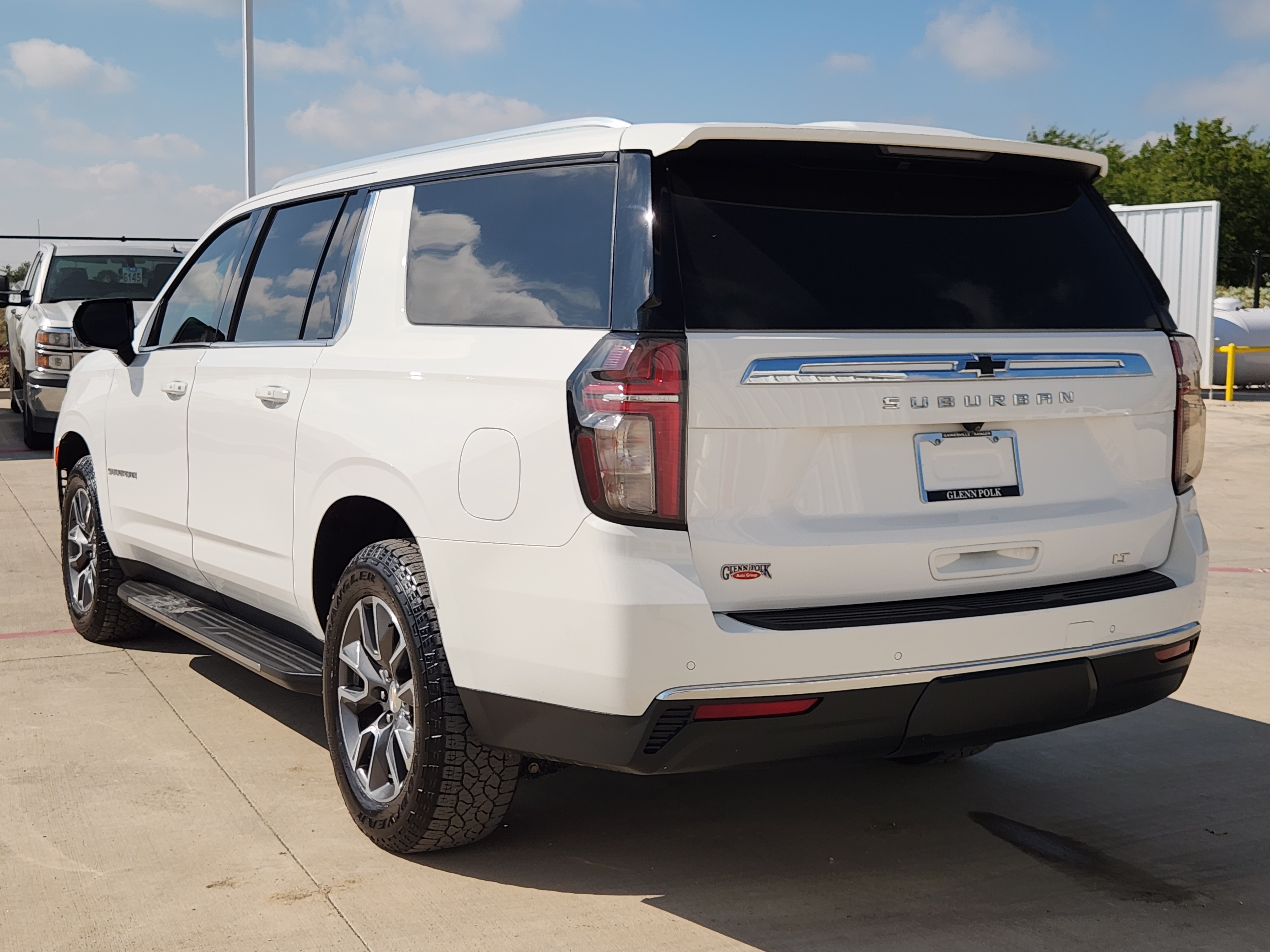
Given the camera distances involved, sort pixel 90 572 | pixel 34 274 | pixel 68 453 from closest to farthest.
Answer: pixel 90 572 < pixel 68 453 < pixel 34 274

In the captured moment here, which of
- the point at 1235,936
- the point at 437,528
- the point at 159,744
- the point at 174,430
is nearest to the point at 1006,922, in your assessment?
the point at 1235,936

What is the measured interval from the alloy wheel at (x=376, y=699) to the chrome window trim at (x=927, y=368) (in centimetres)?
121

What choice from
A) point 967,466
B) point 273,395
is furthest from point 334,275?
point 967,466

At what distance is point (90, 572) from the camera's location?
6.03 meters

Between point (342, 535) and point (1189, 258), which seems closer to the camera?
point (342, 535)

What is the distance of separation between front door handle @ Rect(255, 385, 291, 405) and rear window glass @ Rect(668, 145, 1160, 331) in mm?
Result: 1576

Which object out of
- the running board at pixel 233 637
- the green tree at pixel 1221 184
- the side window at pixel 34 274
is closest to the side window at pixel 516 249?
the running board at pixel 233 637

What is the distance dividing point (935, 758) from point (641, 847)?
127 cm

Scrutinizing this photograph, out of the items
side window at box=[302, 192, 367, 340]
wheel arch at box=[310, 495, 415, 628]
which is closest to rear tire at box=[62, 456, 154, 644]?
wheel arch at box=[310, 495, 415, 628]

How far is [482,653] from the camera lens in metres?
3.34

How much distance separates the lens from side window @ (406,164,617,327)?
3.34 meters

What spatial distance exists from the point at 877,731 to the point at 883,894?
0.61 m

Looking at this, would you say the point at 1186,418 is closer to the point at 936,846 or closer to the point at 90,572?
the point at 936,846

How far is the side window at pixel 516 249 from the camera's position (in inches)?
132
